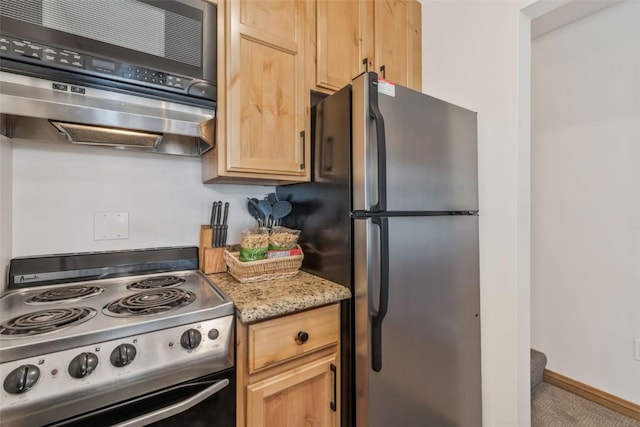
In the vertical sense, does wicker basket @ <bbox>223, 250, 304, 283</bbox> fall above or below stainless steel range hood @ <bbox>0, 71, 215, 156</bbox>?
below

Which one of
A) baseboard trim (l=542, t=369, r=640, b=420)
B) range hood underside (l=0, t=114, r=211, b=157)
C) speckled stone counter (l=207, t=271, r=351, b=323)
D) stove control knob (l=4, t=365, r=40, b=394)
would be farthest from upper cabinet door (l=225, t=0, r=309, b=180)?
baseboard trim (l=542, t=369, r=640, b=420)

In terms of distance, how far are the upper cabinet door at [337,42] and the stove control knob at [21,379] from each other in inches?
53.5

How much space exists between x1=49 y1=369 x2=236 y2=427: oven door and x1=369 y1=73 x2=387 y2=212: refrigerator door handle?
2.47 ft

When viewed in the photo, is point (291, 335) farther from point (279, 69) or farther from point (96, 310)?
point (279, 69)

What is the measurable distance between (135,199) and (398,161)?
1164 mm

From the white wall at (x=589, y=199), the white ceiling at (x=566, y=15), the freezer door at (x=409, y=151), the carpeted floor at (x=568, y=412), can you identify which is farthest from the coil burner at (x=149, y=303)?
the white wall at (x=589, y=199)

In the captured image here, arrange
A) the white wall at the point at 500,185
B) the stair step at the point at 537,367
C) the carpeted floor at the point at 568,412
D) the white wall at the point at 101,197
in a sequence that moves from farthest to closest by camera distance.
Result: the stair step at the point at 537,367, the carpeted floor at the point at 568,412, the white wall at the point at 500,185, the white wall at the point at 101,197

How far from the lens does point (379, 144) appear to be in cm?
103

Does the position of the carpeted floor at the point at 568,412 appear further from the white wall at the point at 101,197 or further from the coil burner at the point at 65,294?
the coil burner at the point at 65,294

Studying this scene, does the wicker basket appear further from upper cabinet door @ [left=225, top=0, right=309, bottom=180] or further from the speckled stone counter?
upper cabinet door @ [left=225, top=0, right=309, bottom=180]

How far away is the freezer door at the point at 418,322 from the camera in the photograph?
104cm

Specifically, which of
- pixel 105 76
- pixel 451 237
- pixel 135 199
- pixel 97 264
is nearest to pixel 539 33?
pixel 451 237

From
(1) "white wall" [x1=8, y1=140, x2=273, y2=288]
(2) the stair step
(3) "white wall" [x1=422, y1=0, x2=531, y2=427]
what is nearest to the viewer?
(1) "white wall" [x1=8, y1=140, x2=273, y2=288]

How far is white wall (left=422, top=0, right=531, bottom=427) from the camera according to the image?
4.38ft
